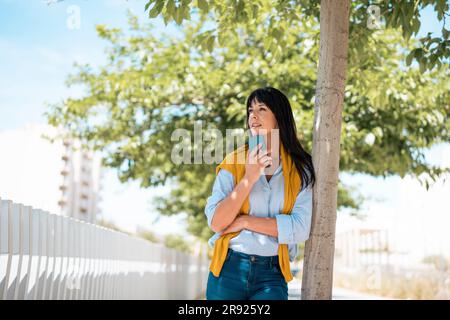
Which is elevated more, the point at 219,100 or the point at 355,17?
the point at 219,100

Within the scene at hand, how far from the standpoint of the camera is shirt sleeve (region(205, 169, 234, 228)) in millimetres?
3074

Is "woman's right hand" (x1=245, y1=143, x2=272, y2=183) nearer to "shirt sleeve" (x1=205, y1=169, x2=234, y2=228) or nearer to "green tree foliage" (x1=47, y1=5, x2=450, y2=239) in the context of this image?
"shirt sleeve" (x1=205, y1=169, x2=234, y2=228)

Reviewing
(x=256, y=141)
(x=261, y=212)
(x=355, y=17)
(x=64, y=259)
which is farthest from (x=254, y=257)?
(x=355, y=17)

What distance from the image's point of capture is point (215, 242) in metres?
3.12

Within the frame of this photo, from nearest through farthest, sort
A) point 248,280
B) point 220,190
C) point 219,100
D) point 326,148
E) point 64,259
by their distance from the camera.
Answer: point 248,280 < point 220,190 < point 326,148 < point 64,259 < point 219,100

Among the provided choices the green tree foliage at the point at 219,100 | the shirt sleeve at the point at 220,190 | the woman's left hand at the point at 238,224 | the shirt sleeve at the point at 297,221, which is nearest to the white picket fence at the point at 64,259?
the shirt sleeve at the point at 220,190

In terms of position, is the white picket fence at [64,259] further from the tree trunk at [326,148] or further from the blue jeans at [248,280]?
the tree trunk at [326,148]

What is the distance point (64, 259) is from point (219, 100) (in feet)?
19.1

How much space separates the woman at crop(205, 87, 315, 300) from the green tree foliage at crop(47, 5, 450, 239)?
5.75 meters

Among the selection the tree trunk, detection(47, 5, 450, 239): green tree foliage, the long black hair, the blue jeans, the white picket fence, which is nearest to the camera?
the blue jeans

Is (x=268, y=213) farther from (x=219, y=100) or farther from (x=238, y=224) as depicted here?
(x=219, y=100)

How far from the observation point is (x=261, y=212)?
3.12 meters

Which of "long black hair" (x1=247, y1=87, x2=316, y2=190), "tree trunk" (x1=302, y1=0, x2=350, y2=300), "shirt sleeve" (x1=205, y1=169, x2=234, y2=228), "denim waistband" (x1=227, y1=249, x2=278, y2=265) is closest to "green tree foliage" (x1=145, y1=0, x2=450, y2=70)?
"tree trunk" (x1=302, y1=0, x2=350, y2=300)
